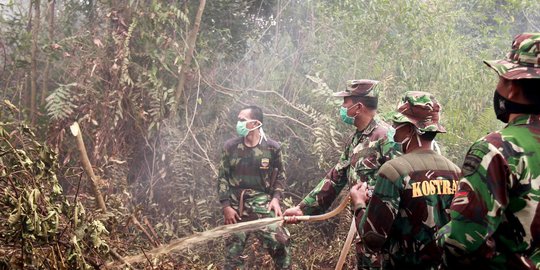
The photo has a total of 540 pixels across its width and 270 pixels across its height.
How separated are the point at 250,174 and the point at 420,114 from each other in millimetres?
3008

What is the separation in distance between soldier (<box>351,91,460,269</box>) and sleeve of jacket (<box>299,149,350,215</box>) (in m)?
1.31

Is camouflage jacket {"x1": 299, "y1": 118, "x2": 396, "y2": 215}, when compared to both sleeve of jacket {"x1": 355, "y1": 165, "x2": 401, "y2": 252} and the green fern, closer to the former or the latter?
sleeve of jacket {"x1": 355, "y1": 165, "x2": 401, "y2": 252}

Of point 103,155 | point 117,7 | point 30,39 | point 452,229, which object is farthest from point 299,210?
point 30,39

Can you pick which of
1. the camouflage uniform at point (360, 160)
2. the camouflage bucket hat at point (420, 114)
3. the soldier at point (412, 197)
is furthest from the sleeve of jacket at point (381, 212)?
the camouflage uniform at point (360, 160)

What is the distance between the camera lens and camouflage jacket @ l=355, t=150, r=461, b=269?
296cm

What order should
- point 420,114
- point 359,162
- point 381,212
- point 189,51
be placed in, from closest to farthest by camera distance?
point 381,212 < point 420,114 < point 359,162 < point 189,51

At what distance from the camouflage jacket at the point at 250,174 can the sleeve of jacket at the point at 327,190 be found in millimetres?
1362

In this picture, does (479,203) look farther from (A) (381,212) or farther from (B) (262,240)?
(B) (262,240)

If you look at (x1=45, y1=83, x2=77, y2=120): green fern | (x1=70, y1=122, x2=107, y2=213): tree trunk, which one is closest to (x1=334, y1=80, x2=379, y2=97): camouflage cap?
(x1=70, y1=122, x2=107, y2=213): tree trunk

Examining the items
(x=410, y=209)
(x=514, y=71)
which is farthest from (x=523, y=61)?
(x=410, y=209)

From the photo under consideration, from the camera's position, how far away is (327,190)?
4.57 meters

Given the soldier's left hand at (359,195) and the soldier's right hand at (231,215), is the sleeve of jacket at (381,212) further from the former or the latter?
the soldier's right hand at (231,215)

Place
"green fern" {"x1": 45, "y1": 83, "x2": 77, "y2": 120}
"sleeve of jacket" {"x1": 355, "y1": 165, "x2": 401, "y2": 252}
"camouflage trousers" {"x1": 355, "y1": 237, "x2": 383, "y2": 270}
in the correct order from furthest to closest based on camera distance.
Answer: "green fern" {"x1": 45, "y1": 83, "x2": 77, "y2": 120} → "camouflage trousers" {"x1": 355, "y1": 237, "x2": 383, "y2": 270} → "sleeve of jacket" {"x1": 355, "y1": 165, "x2": 401, "y2": 252}

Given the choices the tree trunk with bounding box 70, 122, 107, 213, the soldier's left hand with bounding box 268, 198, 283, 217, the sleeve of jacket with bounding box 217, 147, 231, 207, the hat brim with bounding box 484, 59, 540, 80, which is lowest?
the soldier's left hand with bounding box 268, 198, 283, 217
